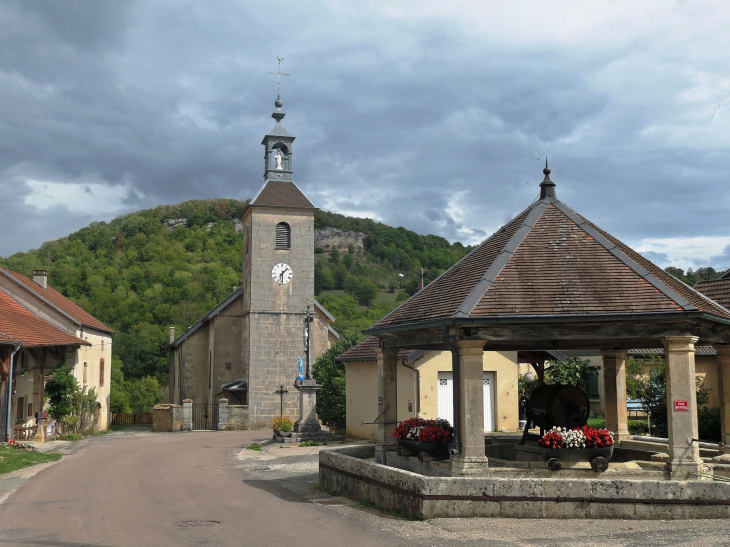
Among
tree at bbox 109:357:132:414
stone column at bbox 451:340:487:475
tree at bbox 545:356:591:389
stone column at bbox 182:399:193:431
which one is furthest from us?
tree at bbox 109:357:132:414

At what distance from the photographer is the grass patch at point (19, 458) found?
16750mm

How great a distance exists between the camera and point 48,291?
36875 millimetres

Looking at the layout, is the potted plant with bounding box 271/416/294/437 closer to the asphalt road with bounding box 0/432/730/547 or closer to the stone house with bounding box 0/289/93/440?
the stone house with bounding box 0/289/93/440

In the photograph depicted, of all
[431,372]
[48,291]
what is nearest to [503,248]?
[431,372]

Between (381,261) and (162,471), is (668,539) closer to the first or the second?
(162,471)

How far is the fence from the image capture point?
43.8m

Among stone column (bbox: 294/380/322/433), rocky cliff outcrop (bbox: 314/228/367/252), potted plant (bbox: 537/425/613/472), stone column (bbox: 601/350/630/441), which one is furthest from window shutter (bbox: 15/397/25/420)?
rocky cliff outcrop (bbox: 314/228/367/252)

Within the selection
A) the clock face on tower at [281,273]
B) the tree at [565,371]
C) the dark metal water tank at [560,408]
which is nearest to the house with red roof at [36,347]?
the clock face on tower at [281,273]

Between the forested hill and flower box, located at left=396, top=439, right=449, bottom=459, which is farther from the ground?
the forested hill

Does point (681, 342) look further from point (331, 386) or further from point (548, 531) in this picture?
point (331, 386)

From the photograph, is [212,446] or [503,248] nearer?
[503,248]

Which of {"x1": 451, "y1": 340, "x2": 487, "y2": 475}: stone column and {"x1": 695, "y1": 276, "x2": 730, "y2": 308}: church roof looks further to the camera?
{"x1": 695, "y1": 276, "x2": 730, "y2": 308}: church roof

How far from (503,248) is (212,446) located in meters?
17.4

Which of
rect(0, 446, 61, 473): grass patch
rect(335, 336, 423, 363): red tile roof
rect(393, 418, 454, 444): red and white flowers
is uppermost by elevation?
rect(335, 336, 423, 363): red tile roof
